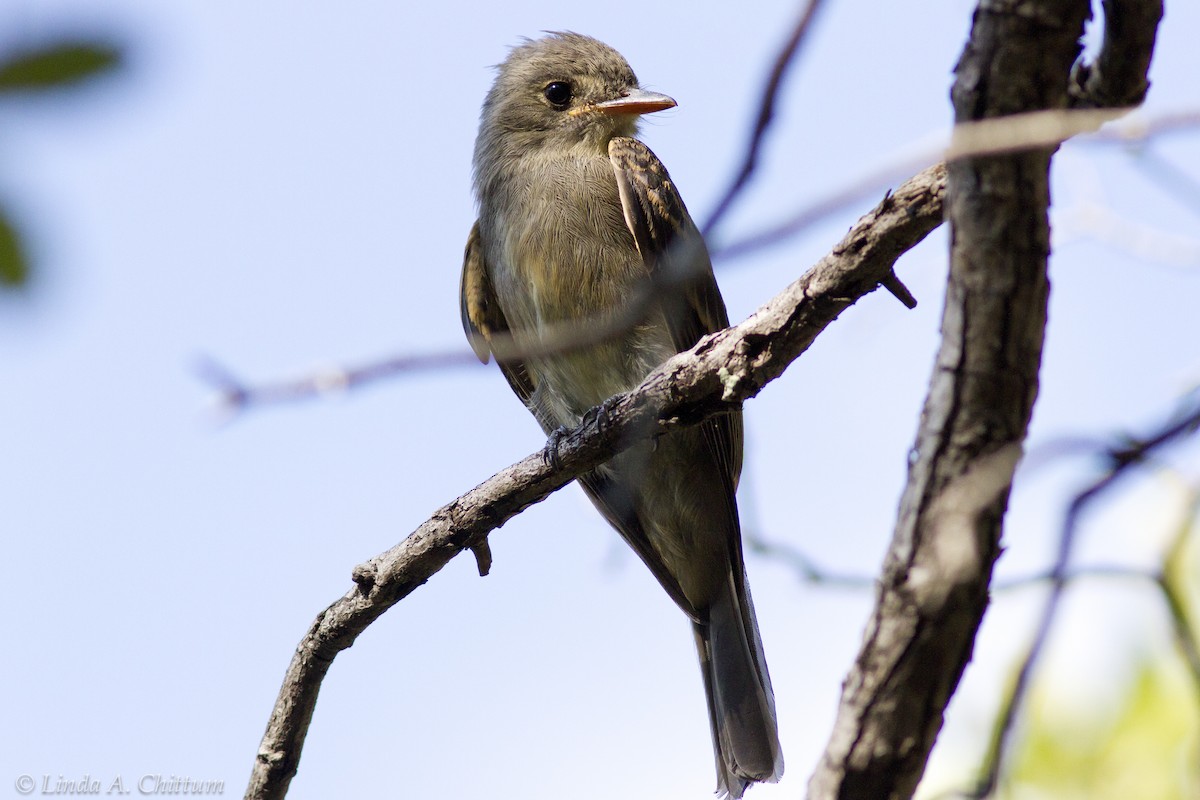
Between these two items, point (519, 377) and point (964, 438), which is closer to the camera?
point (964, 438)

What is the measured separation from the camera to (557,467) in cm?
418

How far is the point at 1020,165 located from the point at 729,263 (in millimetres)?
838

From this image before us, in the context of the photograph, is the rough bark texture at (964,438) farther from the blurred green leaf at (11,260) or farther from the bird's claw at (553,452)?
the bird's claw at (553,452)

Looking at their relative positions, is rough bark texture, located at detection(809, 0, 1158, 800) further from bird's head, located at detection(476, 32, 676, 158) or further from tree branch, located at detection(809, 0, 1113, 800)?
bird's head, located at detection(476, 32, 676, 158)

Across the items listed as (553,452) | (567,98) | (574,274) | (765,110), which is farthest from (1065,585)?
(567,98)

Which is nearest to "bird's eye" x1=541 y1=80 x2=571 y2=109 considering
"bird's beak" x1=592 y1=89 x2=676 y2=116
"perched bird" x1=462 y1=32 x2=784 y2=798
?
"bird's beak" x1=592 y1=89 x2=676 y2=116

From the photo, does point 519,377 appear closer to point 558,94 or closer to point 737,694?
point 558,94

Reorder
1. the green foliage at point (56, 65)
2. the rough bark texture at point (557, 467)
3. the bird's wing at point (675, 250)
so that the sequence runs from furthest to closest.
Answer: the bird's wing at point (675, 250), the rough bark texture at point (557, 467), the green foliage at point (56, 65)

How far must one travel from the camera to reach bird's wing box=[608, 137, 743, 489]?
505 cm

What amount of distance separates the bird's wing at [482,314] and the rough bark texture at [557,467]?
4.99 ft

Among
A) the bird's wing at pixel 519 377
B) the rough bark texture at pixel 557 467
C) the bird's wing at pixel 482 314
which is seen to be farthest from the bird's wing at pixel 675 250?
the rough bark texture at pixel 557 467

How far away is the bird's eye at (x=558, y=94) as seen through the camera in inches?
241

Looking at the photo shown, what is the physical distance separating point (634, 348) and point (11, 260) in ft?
12.5

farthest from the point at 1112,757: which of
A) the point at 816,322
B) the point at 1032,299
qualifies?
the point at 1032,299
